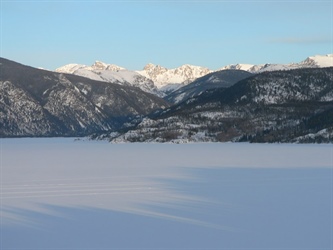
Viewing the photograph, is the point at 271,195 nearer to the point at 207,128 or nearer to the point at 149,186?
the point at 149,186

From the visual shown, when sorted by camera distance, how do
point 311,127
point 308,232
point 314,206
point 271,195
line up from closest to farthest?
point 308,232 < point 314,206 < point 271,195 < point 311,127

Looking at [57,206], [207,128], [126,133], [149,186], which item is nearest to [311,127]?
[207,128]

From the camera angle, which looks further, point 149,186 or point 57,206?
point 149,186

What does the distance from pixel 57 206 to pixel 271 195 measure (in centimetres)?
1349

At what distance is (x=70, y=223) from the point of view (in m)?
27.1

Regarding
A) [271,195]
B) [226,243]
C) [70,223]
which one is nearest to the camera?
[226,243]

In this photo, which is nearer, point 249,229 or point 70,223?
point 249,229

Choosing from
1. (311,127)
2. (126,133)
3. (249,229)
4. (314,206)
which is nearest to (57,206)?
(249,229)

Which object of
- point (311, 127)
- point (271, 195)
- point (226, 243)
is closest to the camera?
point (226, 243)

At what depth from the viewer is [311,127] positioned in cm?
16812

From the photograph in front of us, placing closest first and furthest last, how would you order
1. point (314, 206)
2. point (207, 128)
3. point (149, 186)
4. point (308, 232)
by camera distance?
1. point (308, 232)
2. point (314, 206)
3. point (149, 186)
4. point (207, 128)

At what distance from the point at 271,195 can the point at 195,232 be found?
12992 millimetres

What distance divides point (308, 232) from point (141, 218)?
8.14 m

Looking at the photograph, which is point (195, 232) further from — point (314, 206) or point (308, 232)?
point (314, 206)
